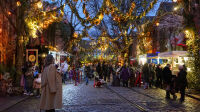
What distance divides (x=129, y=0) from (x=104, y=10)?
20.4 m

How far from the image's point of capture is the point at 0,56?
14.8 meters

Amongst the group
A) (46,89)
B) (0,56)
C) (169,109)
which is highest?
(0,56)

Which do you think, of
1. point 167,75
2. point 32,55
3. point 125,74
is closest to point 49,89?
point 167,75

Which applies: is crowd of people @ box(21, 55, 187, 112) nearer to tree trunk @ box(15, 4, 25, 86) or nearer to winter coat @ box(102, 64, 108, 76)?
winter coat @ box(102, 64, 108, 76)

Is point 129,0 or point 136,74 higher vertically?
point 129,0

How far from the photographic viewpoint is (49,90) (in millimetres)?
5969

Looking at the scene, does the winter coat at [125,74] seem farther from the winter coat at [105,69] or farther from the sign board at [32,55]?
the sign board at [32,55]

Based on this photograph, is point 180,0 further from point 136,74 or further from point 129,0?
point 129,0

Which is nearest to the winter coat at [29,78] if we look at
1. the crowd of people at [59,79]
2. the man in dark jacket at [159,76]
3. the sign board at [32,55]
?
the crowd of people at [59,79]

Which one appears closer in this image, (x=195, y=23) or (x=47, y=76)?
(x=47, y=76)

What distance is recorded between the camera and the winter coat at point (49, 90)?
5.94 metres

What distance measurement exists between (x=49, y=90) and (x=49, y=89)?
0.9 inches

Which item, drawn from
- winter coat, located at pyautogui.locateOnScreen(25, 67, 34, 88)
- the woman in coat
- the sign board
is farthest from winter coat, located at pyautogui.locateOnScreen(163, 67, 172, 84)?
the sign board

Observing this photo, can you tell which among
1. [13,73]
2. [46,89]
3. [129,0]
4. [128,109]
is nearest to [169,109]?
[128,109]
